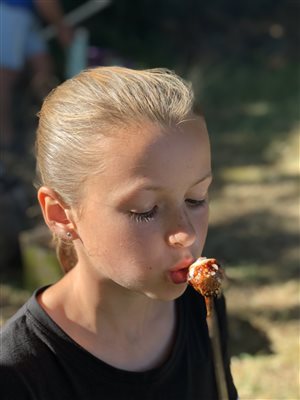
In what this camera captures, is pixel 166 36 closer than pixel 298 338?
No

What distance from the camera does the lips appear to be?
52.4 inches

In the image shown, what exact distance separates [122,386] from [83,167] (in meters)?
0.48

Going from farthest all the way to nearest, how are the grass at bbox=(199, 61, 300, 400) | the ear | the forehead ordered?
1. the grass at bbox=(199, 61, 300, 400)
2. the ear
3. the forehead

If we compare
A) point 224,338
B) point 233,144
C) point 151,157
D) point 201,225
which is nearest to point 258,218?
point 233,144

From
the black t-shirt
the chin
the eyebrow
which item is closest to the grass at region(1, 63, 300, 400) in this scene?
the black t-shirt

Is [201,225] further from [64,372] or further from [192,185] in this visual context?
[64,372]

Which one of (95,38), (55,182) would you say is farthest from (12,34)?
(55,182)

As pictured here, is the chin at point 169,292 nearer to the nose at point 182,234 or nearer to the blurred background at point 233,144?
the nose at point 182,234

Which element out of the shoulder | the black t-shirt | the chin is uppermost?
the chin

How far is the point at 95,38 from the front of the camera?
7.20 meters

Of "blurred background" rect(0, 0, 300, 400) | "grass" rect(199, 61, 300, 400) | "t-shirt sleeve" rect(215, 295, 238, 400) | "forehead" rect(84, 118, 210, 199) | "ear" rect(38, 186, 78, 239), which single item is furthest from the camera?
"blurred background" rect(0, 0, 300, 400)

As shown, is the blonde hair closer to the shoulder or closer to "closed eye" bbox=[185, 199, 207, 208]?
"closed eye" bbox=[185, 199, 207, 208]

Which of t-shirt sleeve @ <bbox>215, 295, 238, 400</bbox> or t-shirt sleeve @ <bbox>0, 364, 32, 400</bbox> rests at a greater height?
t-shirt sleeve @ <bbox>0, 364, 32, 400</bbox>

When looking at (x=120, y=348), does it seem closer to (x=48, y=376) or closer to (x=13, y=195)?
(x=48, y=376)
